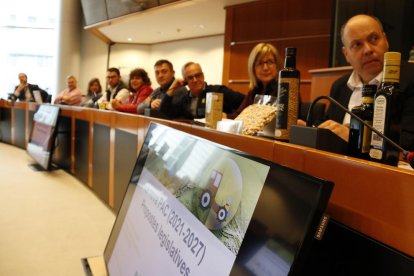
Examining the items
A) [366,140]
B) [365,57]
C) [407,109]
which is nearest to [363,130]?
[366,140]

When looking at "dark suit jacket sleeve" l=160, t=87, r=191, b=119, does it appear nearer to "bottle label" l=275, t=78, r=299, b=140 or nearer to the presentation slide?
the presentation slide

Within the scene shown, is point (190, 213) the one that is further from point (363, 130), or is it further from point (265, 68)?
point (265, 68)

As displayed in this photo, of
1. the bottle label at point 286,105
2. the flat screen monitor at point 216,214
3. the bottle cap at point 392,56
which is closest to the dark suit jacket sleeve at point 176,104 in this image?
the flat screen monitor at point 216,214

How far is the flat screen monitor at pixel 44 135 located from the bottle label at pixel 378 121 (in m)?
3.49

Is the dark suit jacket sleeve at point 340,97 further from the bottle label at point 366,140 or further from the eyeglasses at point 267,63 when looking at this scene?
the bottle label at point 366,140

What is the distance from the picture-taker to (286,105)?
910mm

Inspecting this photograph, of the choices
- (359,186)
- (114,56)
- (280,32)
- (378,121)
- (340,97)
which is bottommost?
(359,186)

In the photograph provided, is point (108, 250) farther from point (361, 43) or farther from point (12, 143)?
point (12, 143)

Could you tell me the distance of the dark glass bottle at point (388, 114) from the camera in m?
0.66

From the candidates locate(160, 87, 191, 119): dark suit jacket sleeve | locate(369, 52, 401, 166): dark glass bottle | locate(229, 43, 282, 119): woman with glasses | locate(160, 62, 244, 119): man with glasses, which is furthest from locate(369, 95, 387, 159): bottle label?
locate(160, 87, 191, 119): dark suit jacket sleeve

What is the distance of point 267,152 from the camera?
89 cm

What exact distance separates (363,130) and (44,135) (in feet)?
12.3

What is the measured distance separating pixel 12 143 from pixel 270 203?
20.3 ft

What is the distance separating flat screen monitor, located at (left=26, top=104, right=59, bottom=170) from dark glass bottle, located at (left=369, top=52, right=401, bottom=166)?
3.50 meters
